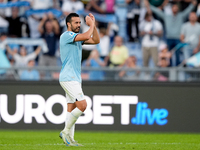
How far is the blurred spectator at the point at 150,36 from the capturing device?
41.7 ft

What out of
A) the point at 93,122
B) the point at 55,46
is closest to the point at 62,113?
the point at 93,122

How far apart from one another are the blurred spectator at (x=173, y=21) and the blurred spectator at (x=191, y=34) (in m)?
0.27

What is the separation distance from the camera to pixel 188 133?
10539 mm

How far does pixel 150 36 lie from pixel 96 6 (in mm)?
2115

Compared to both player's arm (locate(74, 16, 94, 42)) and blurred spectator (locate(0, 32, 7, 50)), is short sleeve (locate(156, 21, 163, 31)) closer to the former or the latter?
blurred spectator (locate(0, 32, 7, 50))

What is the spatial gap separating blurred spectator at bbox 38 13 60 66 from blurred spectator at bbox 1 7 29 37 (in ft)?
2.16

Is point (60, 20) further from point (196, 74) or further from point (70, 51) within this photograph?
point (70, 51)

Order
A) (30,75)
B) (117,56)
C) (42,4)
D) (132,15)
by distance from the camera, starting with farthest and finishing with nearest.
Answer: (42,4) → (132,15) → (117,56) → (30,75)

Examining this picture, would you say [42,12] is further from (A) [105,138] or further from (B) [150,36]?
(A) [105,138]

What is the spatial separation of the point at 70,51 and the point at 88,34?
1.76 feet

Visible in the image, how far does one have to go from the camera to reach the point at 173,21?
43.7 feet

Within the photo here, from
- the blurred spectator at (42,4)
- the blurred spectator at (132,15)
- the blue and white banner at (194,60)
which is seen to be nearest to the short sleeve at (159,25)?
the blurred spectator at (132,15)

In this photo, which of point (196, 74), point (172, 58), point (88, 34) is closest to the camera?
point (88, 34)

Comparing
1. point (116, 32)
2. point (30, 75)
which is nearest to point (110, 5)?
point (116, 32)
